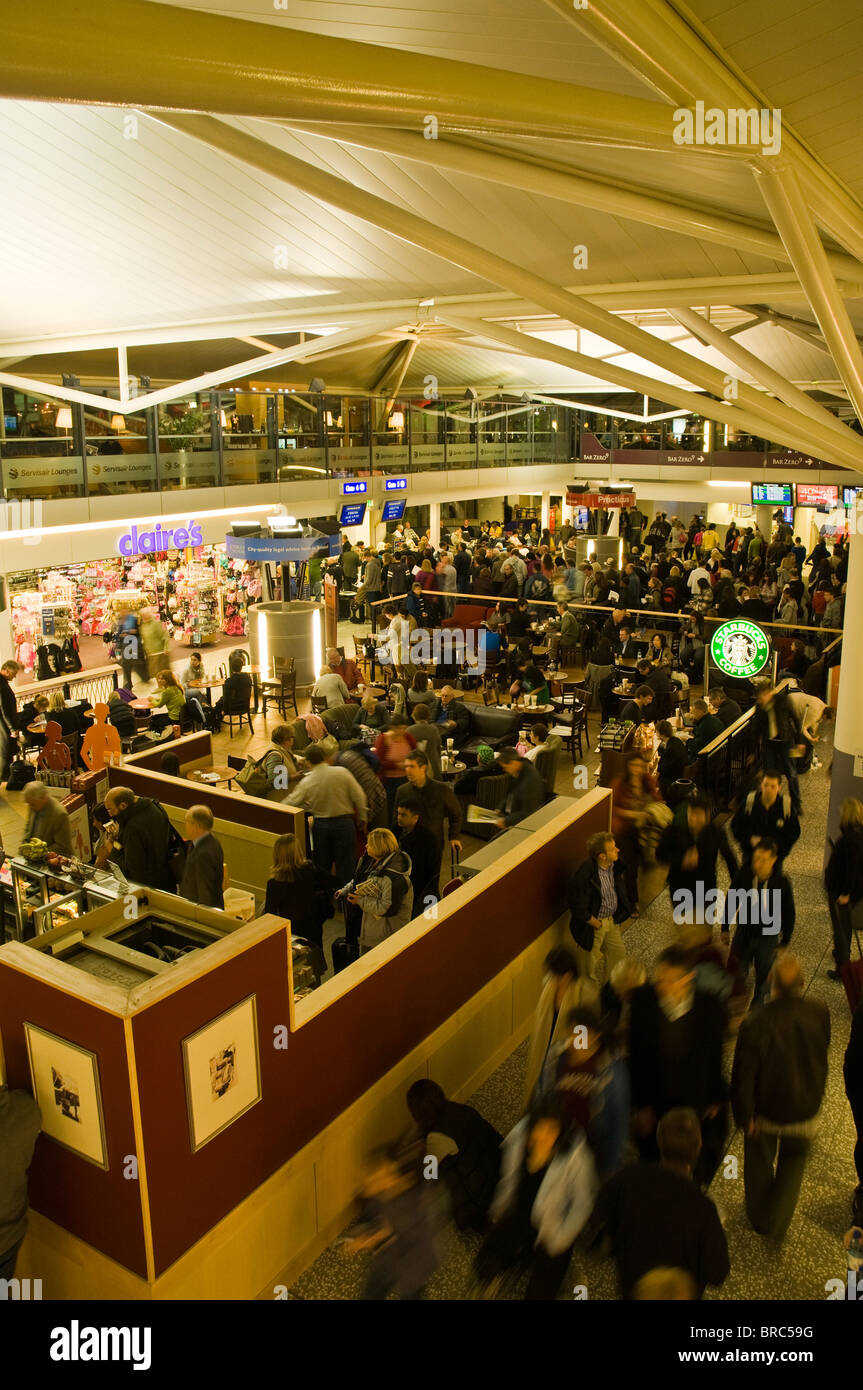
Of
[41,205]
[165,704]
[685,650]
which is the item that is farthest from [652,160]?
[685,650]

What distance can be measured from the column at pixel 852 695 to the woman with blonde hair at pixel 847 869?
Result: 193cm

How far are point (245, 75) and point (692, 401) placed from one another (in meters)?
7.26

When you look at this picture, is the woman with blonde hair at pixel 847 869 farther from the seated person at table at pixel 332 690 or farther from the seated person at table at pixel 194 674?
the seated person at table at pixel 194 674

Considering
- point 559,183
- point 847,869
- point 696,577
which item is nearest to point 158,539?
point 696,577

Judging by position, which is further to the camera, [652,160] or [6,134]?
[6,134]

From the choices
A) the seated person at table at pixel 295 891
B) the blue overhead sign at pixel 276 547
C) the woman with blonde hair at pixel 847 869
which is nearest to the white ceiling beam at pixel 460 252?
the woman with blonde hair at pixel 847 869

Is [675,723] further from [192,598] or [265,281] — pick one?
[192,598]

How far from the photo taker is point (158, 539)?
15.8m

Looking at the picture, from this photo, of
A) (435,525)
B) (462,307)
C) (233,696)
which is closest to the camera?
(462,307)

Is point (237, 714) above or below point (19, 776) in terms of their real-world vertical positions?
above

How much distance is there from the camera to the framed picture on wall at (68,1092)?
3781 millimetres

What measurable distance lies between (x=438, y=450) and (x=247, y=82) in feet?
75.5

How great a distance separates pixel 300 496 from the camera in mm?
19250

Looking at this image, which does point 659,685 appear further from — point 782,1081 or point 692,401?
point 782,1081
